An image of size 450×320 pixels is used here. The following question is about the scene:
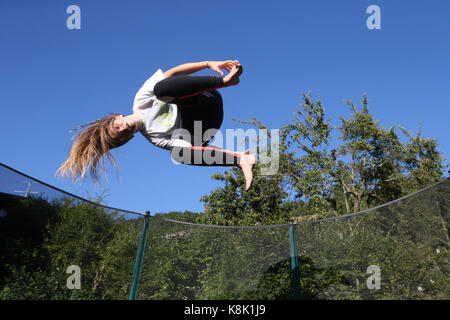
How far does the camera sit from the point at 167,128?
1843 millimetres

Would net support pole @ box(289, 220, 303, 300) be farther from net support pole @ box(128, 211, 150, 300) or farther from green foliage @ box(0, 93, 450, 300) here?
net support pole @ box(128, 211, 150, 300)

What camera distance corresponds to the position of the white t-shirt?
180 centimetres

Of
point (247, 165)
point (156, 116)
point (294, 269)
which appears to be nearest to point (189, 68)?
point (156, 116)

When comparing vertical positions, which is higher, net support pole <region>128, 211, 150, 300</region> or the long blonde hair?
the long blonde hair

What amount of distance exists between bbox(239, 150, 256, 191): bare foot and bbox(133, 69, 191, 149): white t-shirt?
0.99ft

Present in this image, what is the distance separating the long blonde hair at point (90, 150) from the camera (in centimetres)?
178

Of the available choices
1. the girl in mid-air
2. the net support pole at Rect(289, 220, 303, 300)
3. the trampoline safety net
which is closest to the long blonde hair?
the girl in mid-air

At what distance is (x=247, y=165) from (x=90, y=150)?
820mm

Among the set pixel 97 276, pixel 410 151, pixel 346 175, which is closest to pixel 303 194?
pixel 346 175

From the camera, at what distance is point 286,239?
2.62 metres

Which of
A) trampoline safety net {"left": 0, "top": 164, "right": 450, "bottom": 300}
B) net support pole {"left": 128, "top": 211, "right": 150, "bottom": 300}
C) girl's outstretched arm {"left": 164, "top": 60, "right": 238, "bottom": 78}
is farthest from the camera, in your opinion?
net support pole {"left": 128, "top": 211, "right": 150, "bottom": 300}

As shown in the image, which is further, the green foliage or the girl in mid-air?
the green foliage

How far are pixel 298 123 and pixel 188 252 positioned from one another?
8.84 m

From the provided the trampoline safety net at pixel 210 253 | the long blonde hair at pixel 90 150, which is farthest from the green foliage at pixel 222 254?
the long blonde hair at pixel 90 150
